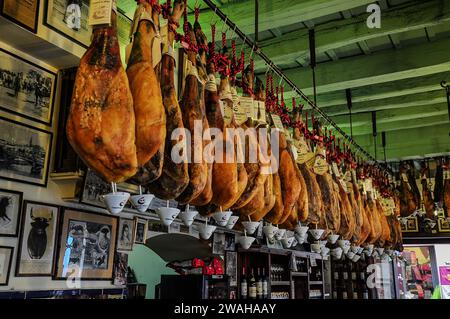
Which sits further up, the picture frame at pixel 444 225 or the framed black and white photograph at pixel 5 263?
the picture frame at pixel 444 225

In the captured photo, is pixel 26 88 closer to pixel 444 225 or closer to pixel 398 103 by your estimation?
pixel 398 103

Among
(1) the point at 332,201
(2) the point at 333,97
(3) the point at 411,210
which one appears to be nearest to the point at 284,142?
(1) the point at 332,201

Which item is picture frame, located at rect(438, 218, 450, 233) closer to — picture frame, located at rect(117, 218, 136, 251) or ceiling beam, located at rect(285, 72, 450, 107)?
ceiling beam, located at rect(285, 72, 450, 107)

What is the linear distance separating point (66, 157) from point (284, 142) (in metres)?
1.13

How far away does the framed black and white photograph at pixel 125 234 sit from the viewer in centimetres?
284

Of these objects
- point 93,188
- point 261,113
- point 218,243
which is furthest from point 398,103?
point 93,188

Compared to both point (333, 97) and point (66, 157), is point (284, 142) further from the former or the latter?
point (333, 97)

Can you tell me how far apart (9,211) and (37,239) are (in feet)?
0.76

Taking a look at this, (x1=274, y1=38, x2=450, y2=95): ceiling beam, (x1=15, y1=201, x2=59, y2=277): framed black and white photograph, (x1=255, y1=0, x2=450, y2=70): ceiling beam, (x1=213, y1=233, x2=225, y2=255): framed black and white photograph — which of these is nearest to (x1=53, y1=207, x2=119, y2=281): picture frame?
(x1=15, y1=201, x2=59, y2=277): framed black and white photograph

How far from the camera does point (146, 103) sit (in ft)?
3.80

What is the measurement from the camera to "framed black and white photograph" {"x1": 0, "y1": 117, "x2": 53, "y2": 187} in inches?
77.7

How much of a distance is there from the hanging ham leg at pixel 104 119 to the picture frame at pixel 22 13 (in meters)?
0.84

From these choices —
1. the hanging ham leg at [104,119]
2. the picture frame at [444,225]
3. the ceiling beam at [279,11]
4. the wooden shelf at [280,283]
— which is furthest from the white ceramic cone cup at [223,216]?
the picture frame at [444,225]

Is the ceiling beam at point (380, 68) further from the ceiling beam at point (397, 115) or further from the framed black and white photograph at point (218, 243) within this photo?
the framed black and white photograph at point (218, 243)
